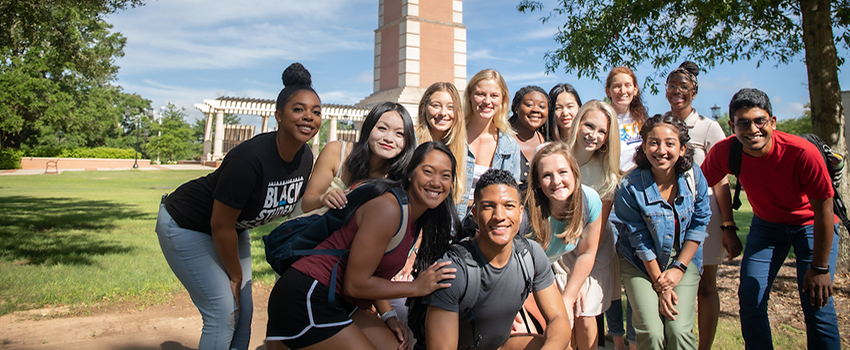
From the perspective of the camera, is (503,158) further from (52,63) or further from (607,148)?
(52,63)

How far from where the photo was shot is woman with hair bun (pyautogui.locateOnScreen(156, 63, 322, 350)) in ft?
9.61

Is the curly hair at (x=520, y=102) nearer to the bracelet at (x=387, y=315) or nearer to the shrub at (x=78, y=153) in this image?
the bracelet at (x=387, y=315)

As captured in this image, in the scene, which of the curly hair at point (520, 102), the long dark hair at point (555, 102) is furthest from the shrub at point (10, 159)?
the long dark hair at point (555, 102)

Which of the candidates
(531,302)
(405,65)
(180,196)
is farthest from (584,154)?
(405,65)

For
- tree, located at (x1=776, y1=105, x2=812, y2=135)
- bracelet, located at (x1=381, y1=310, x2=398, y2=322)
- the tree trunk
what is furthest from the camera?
tree, located at (x1=776, y1=105, x2=812, y2=135)

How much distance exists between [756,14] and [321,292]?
7540mm

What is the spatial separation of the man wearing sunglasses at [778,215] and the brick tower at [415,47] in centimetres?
2013

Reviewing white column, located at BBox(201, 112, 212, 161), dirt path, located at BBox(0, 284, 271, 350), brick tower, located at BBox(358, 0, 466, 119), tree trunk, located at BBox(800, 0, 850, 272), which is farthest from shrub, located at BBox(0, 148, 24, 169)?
tree trunk, located at BBox(800, 0, 850, 272)

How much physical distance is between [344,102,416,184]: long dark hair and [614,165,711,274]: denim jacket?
1.60 m

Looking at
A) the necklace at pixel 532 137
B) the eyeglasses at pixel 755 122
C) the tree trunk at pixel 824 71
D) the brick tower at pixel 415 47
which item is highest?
the brick tower at pixel 415 47

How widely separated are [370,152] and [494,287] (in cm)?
116

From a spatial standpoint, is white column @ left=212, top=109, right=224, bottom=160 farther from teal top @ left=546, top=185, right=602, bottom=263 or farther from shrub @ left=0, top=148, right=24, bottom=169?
teal top @ left=546, top=185, right=602, bottom=263

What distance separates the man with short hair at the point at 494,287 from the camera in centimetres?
271

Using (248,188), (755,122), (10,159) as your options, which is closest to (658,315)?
(755,122)
